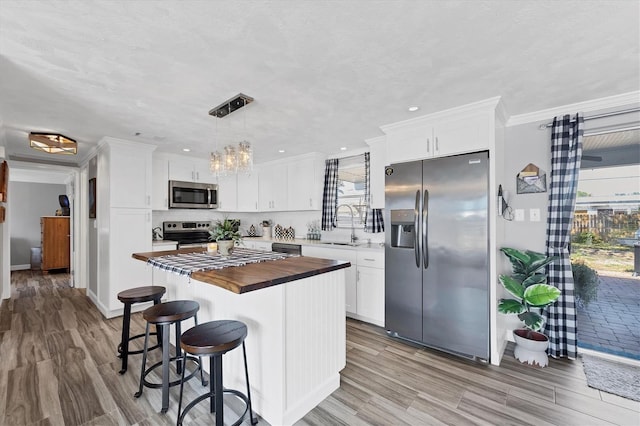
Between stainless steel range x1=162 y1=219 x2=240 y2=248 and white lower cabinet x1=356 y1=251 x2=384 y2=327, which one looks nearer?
white lower cabinet x1=356 y1=251 x2=384 y2=327

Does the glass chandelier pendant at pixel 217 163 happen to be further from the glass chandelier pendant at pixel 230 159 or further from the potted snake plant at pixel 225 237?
the potted snake plant at pixel 225 237

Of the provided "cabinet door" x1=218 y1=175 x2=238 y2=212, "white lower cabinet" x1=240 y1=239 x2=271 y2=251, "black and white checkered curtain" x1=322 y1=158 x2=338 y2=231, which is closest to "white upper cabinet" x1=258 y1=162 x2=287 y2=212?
"cabinet door" x1=218 y1=175 x2=238 y2=212

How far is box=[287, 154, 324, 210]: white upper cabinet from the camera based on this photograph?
4.59 metres

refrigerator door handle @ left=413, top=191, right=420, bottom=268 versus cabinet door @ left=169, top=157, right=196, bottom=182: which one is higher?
cabinet door @ left=169, top=157, right=196, bottom=182

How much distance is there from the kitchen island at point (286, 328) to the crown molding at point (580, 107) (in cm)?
249

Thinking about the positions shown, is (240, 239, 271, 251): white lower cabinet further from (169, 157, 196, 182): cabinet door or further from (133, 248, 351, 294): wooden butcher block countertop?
(133, 248, 351, 294): wooden butcher block countertop

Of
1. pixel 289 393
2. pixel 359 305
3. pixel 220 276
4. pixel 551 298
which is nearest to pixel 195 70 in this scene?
pixel 220 276

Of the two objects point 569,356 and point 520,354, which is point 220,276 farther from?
point 569,356

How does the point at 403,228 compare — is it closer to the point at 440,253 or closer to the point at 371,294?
the point at 440,253

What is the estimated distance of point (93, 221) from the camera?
4488 mm

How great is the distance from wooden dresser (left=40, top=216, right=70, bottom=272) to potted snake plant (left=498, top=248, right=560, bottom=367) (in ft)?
29.0

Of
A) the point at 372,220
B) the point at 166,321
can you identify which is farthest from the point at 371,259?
the point at 166,321

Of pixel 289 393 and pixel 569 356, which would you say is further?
pixel 569 356

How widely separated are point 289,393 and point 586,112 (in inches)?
138
